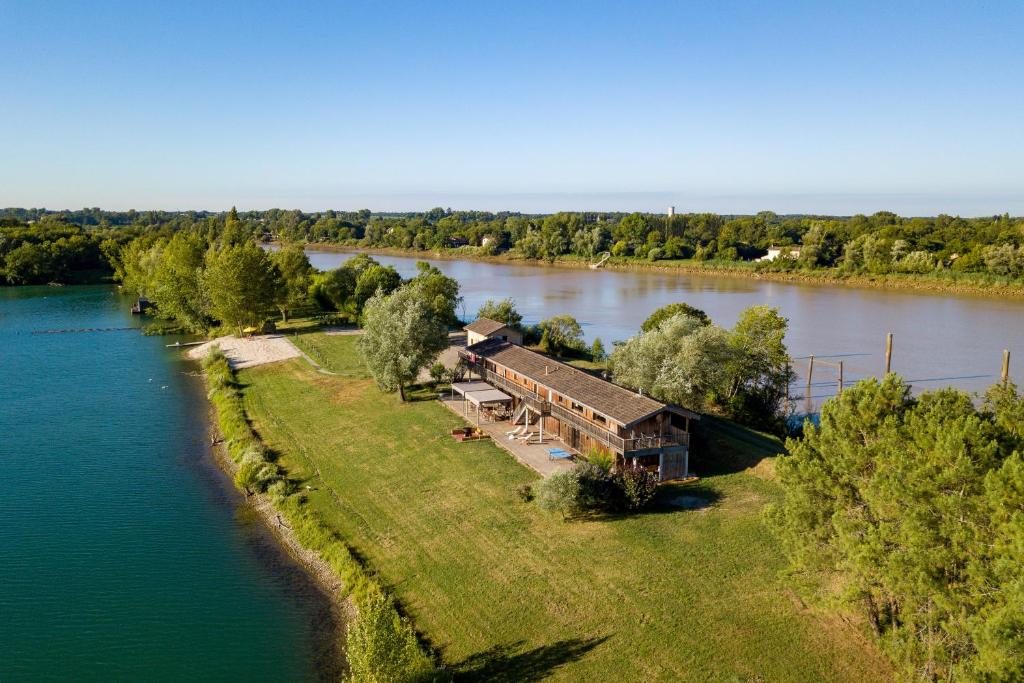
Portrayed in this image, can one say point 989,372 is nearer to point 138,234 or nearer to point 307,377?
point 307,377

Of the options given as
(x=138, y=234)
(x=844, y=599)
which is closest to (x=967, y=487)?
(x=844, y=599)

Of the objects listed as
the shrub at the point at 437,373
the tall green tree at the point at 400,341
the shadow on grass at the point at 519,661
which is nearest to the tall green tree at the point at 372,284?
the tall green tree at the point at 400,341

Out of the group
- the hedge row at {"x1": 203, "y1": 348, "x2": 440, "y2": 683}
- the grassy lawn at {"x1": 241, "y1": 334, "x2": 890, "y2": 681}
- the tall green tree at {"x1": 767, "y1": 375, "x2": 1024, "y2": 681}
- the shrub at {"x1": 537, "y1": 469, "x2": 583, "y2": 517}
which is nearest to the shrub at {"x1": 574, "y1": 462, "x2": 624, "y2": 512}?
the shrub at {"x1": 537, "y1": 469, "x2": 583, "y2": 517}

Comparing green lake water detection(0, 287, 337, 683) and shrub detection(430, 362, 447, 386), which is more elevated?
shrub detection(430, 362, 447, 386)

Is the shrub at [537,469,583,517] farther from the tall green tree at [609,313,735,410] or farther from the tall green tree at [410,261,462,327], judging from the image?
the tall green tree at [410,261,462,327]

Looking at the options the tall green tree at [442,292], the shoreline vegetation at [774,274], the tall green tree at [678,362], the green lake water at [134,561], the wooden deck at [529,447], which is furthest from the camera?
the shoreline vegetation at [774,274]

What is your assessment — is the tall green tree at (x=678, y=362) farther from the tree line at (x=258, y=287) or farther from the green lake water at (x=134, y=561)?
the tree line at (x=258, y=287)
